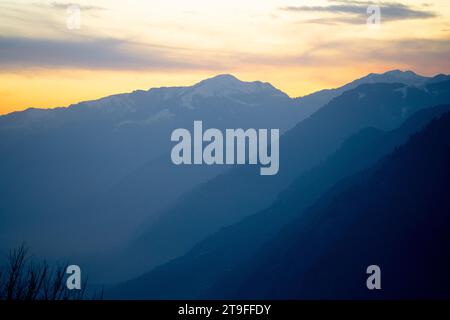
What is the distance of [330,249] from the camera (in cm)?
14100

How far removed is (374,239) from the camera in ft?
435

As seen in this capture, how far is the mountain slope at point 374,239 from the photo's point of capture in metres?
119

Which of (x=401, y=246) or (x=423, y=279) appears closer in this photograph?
(x=423, y=279)

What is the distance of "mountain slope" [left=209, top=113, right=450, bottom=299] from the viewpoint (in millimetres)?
119375

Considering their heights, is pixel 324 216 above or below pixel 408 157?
below
